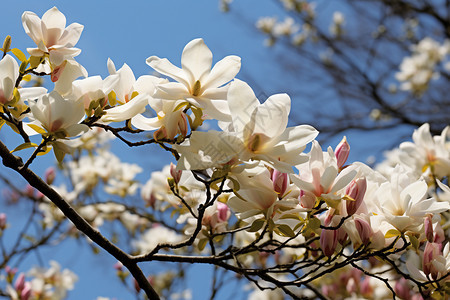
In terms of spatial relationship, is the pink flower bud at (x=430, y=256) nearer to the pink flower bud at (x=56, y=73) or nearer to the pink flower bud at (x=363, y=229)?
the pink flower bud at (x=363, y=229)

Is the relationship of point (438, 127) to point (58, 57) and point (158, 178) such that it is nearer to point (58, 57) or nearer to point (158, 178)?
point (158, 178)

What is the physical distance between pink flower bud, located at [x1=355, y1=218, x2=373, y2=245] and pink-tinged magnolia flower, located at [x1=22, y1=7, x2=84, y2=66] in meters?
0.54

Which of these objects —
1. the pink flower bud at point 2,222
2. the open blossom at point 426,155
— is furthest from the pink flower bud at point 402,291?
the pink flower bud at point 2,222

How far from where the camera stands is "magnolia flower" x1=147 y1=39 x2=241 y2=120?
658 mm

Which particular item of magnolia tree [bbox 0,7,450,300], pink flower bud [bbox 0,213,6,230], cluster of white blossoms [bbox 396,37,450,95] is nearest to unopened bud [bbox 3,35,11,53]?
magnolia tree [bbox 0,7,450,300]

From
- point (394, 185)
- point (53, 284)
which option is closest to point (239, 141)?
point (394, 185)

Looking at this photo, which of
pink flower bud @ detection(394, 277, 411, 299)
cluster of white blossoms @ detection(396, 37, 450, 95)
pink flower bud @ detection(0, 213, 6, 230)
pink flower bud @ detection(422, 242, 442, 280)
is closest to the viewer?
pink flower bud @ detection(422, 242, 442, 280)

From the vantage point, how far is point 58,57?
0.72 meters

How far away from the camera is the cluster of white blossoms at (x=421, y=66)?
4.00 metres

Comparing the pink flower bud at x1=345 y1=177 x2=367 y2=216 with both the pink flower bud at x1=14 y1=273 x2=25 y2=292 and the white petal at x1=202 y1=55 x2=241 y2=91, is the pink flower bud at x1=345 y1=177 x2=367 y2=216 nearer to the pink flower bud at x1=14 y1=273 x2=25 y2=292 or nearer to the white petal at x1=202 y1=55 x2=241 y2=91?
the white petal at x1=202 y1=55 x2=241 y2=91

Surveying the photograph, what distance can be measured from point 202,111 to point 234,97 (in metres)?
0.09

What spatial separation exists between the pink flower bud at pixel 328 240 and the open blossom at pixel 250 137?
7.7 inches

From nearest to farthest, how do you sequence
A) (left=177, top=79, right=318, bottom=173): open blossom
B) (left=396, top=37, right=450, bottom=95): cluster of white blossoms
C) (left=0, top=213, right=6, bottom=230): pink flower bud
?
(left=177, top=79, right=318, bottom=173): open blossom < (left=0, top=213, right=6, bottom=230): pink flower bud < (left=396, top=37, right=450, bottom=95): cluster of white blossoms

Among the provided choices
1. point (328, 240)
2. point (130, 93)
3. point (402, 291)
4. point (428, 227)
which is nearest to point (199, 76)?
point (130, 93)
